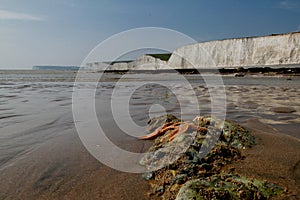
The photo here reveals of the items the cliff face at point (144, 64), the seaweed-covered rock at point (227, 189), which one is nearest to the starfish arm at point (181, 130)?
the seaweed-covered rock at point (227, 189)

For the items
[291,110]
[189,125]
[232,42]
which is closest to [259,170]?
[189,125]

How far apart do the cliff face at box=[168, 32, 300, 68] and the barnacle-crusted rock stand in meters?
49.2

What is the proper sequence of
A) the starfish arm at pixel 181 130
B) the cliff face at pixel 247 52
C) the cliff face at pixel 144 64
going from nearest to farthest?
the starfish arm at pixel 181 130 < the cliff face at pixel 247 52 < the cliff face at pixel 144 64

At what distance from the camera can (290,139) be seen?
418 cm

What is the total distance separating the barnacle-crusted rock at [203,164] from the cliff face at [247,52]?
4921 cm

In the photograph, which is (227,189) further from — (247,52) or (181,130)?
(247,52)

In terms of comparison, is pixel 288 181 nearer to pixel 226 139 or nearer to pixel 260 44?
pixel 226 139

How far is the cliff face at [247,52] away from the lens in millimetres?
45934

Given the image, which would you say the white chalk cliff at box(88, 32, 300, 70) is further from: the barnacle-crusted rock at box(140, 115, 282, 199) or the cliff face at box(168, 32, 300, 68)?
the barnacle-crusted rock at box(140, 115, 282, 199)

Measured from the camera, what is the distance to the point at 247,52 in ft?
181

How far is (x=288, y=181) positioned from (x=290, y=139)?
73.3 inches

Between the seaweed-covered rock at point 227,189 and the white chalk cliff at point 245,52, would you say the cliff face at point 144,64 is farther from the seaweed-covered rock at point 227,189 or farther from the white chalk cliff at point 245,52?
the seaweed-covered rock at point 227,189

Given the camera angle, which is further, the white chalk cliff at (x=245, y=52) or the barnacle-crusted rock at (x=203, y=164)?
the white chalk cliff at (x=245, y=52)

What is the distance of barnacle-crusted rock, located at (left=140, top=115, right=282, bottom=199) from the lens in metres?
2.26
